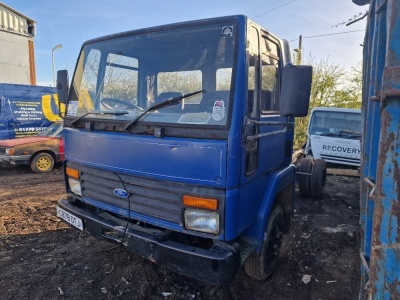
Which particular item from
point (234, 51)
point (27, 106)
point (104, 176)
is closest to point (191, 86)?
point (234, 51)

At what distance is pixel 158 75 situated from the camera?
9.06ft

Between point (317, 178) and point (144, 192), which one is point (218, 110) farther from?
point (317, 178)

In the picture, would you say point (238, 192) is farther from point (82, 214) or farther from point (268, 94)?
point (82, 214)

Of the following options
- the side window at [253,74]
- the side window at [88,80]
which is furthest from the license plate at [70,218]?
the side window at [253,74]

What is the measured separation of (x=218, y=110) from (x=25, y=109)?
33.4ft

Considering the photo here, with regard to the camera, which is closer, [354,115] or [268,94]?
[268,94]

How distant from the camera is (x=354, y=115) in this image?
284 inches

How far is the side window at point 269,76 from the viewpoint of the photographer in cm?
263

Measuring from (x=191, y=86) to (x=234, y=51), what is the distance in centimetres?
45

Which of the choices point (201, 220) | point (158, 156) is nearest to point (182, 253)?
point (201, 220)

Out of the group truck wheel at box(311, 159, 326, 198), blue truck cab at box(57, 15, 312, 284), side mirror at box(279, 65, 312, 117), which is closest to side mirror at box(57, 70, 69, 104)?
blue truck cab at box(57, 15, 312, 284)

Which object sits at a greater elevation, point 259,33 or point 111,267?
point 259,33

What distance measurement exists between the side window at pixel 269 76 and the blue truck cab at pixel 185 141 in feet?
0.04

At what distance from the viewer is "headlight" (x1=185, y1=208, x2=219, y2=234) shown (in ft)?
7.04
